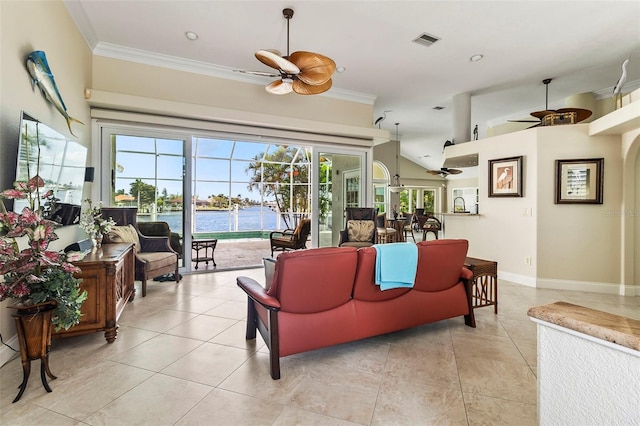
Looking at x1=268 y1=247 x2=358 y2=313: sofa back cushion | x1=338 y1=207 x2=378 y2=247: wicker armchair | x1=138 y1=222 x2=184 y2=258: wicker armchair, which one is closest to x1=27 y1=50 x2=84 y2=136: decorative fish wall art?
x1=138 y1=222 x2=184 y2=258: wicker armchair

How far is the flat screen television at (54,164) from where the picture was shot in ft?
7.22

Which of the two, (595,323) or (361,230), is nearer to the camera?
(595,323)

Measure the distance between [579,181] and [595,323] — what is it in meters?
4.75

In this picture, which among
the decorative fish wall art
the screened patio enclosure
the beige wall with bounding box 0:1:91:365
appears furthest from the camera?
the screened patio enclosure

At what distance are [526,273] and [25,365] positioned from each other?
5.73 meters

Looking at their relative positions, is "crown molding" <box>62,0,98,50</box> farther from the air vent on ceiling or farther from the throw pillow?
the throw pillow

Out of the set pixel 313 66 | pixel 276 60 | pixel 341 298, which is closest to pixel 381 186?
pixel 313 66

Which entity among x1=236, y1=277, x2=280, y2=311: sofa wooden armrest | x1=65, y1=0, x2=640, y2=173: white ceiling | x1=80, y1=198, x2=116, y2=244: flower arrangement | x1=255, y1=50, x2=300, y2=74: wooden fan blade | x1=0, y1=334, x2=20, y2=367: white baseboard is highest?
x1=65, y1=0, x2=640, y2=173: white ceiling

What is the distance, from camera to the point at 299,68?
3.10 meters

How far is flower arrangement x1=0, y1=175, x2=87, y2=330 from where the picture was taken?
1.73 meters

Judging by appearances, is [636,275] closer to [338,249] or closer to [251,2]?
[338,249]

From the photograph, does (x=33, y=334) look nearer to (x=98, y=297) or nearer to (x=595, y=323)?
(x=98, y=297)

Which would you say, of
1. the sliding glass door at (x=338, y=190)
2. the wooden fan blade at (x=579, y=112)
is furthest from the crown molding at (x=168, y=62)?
the wooden fan blade at (x=579, y=112)

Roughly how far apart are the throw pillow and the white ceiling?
2550mm
